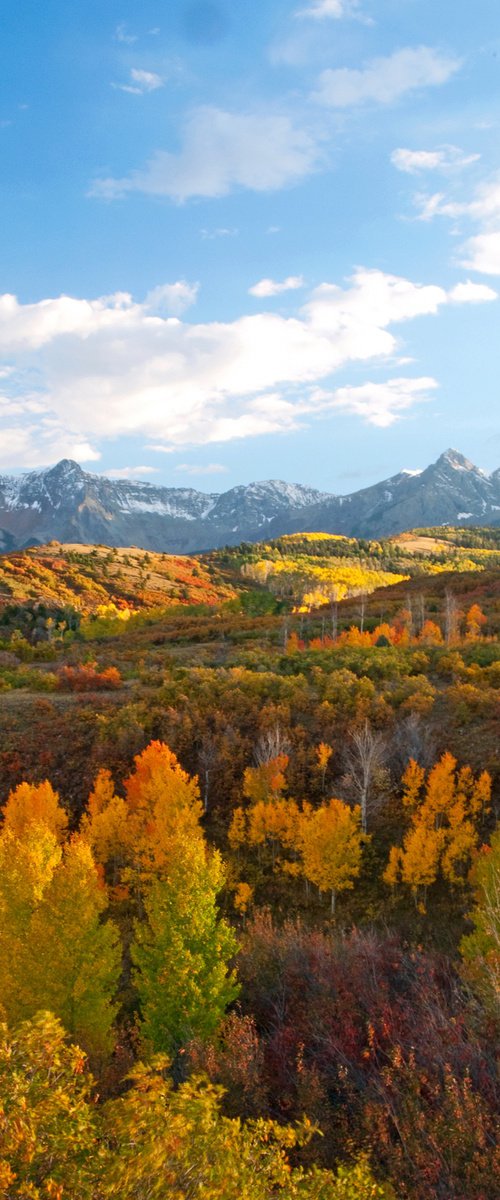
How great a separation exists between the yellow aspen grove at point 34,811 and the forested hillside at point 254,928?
135mm

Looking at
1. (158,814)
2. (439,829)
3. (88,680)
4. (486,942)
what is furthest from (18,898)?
(88,680)

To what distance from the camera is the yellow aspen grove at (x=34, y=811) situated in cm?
3466

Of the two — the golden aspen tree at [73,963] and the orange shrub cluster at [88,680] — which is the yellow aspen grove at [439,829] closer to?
the golden aspen tree at [73,963]

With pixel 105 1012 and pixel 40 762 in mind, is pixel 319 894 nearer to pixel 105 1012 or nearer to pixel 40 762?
pixel 105 1012

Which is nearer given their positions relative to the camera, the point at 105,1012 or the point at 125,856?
the point at 105,1012

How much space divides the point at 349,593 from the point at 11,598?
96.9 m

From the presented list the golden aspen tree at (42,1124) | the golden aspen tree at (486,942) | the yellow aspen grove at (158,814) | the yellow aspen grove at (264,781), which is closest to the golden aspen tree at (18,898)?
the yellow aspen grove at (158,814)

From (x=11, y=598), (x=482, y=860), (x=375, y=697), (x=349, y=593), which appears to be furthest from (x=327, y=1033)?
(x=349, y=593)

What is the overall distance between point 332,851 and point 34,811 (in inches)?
708

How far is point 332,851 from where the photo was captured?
29.9 metres

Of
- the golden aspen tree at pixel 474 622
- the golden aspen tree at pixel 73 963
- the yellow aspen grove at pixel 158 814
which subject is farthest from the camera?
the golden aspen tree at pixel 474 622

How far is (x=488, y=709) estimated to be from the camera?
40000mm

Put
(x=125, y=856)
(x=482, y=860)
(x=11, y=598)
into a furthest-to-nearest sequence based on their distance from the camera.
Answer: (x=11, y=598)
(x=125, y=856)
(x=482, y=860)

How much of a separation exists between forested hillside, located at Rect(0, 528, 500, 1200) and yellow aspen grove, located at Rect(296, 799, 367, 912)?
13 centimetres
